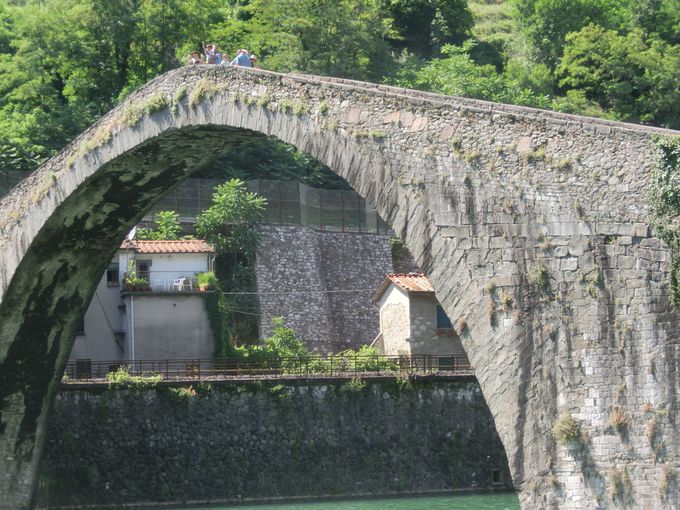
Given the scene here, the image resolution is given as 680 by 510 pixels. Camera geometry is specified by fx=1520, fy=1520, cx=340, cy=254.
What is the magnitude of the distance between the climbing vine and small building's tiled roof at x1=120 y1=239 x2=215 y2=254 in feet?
82.0

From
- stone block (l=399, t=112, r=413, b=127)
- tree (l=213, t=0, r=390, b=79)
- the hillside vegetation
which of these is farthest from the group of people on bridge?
tree (l=213, t=0, r=390, b=79)

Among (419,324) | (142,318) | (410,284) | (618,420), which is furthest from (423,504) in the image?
(618,420)

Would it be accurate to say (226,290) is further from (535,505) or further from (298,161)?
(535,505)

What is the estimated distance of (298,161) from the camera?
47844 mm

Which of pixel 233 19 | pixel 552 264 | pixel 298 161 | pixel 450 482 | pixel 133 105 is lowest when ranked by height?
pixel 450 482

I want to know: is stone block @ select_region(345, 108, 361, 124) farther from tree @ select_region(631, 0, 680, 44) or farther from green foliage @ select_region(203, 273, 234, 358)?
tree @ select_region(631, 0, 680, 44)

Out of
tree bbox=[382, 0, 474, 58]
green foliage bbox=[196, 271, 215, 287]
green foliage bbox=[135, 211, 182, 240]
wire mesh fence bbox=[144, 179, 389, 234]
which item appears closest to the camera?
green foliage bbox=[196, 271, 215, 287]

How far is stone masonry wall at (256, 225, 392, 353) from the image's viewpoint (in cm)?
4284

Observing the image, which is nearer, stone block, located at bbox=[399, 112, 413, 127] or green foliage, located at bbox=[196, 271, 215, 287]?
stone block, located at bbox=[399, 112, 413, 127]

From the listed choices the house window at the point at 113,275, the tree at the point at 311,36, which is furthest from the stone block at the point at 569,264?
the tree at the point at 311,36

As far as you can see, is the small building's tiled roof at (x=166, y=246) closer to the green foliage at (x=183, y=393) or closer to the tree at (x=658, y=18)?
the green foliage at (x=183, y=393)

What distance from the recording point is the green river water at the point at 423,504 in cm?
3017

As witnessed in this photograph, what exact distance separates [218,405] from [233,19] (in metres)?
26.5

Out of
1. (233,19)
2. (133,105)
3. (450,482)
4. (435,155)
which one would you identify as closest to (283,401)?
(450,482)
